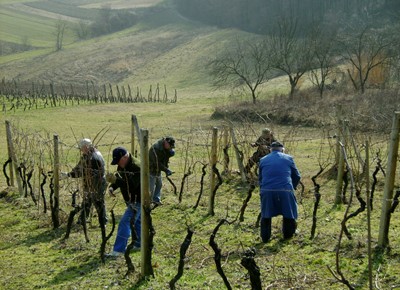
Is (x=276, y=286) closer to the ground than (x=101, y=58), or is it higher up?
closer to the ground

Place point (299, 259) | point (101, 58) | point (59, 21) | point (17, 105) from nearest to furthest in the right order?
point (299, 259)
point (17, 105)
point (101, 58)
point (59, 21)

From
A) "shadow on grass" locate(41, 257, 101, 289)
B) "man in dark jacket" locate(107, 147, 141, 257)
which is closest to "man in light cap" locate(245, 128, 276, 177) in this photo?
"man in dark jacket" locate(107, 147, 141, 257)

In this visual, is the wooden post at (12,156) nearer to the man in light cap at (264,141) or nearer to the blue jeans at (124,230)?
the blue jeans at (124,230)

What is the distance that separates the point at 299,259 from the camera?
6031 millimetres

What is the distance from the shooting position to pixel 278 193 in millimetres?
6574

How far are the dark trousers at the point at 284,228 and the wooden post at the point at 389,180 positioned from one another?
3.86 feet

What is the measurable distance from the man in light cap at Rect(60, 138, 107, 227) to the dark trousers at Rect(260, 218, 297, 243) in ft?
7.98

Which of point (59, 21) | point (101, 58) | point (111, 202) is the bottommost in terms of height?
point (111, 202)

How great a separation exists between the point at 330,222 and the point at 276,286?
9.62 feet

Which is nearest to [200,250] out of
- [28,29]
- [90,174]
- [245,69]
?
[90,174]

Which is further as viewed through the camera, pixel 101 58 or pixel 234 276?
pixel 101 58

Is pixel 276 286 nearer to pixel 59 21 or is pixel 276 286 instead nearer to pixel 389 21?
pixel 389 21

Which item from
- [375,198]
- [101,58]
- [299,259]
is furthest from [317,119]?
[101,58]

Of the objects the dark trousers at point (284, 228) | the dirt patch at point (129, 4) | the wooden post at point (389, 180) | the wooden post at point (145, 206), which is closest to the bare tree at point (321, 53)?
the dark trousers at point (284, 228)
